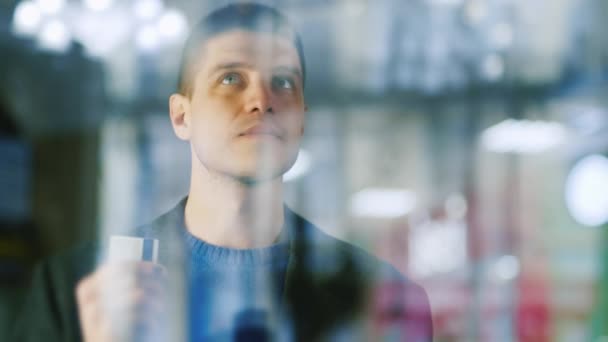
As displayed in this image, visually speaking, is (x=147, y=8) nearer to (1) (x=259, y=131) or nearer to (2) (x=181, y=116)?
(2) (x=181, y=116)

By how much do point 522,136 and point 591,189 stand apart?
33 cm

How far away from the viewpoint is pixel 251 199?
1.51 meters

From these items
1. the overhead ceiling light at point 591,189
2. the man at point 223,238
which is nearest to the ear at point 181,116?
the man at point 223,238

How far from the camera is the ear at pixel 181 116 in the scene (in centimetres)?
154

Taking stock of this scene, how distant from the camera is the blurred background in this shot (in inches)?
70.7

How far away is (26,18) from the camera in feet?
5.98

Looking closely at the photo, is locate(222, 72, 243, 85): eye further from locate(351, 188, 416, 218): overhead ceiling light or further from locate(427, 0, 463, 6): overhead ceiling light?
locate(427, 0, 463, 6): overhead ceiling light

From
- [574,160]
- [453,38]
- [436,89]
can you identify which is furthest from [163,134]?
[574,160]

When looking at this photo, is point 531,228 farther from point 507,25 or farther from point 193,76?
point 193,76

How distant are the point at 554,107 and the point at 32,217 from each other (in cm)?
141

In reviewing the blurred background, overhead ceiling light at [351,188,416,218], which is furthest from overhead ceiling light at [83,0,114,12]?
overhead ceiling light at [351,188,416,218]

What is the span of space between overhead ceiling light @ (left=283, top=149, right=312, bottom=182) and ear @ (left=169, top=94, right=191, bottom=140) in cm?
22

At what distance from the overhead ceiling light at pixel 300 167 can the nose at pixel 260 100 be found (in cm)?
17

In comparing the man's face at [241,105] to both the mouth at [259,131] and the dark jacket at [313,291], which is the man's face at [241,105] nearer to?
the mouth at [259,131]
